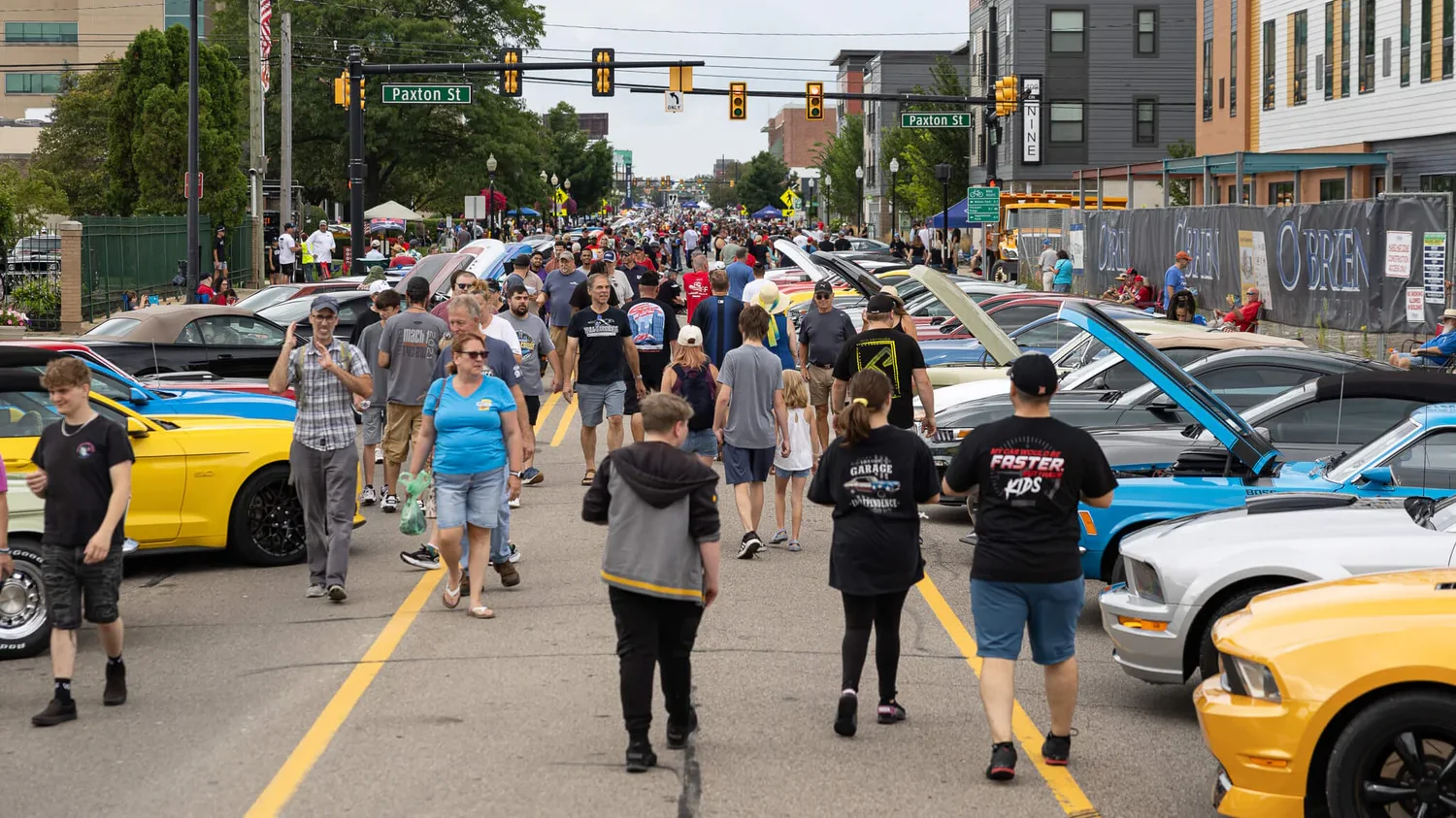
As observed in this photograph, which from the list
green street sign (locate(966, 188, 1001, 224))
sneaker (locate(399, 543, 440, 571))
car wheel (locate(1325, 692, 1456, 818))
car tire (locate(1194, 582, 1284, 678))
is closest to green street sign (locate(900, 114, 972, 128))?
green street sign (locate(966, 188, 1001, 224))

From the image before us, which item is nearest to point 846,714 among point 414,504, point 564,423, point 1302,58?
point 414,504

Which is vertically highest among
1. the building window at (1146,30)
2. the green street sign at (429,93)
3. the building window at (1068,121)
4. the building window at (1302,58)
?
the building window at (1146,30)

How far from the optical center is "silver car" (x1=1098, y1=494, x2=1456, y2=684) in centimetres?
730

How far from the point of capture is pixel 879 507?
24.1ft

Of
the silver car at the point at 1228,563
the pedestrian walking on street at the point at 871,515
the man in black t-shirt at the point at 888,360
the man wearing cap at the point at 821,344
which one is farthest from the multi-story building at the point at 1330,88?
the pedestrian walking on street at the point at 871,515

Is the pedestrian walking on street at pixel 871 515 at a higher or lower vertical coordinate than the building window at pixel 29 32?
lower

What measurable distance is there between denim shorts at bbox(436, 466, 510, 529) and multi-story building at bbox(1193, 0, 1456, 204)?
2671 centimetres

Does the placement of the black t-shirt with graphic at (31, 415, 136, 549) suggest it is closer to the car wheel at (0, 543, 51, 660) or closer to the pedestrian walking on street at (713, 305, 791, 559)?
the car wheel at (0, 543, 51, 660)

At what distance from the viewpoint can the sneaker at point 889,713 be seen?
7.57 metres

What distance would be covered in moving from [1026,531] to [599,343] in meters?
8.04

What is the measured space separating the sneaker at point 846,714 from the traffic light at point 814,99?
3607 centimetres

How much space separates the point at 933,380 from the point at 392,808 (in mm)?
11425

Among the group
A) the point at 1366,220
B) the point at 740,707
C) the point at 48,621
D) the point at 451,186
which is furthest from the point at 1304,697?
the point at 451,186

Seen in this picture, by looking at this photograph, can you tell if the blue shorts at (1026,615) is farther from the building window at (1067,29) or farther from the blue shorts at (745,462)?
the building window at (1067,29)
